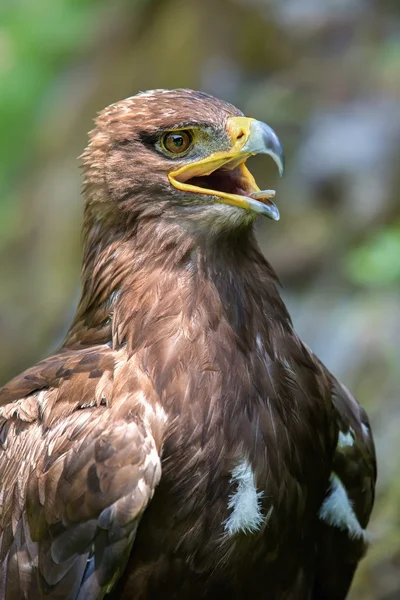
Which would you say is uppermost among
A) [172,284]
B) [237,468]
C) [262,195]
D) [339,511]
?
→ [262,195]

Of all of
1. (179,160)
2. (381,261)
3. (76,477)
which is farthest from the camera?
(381,261)

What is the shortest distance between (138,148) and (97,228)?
322mm

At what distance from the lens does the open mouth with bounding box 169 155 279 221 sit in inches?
139

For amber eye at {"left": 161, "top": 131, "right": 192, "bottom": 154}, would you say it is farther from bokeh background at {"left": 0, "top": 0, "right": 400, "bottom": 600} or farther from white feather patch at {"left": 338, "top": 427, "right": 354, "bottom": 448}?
bokeh background at {"left": 0, "top": 0, "right": 400, "bottom": 600}

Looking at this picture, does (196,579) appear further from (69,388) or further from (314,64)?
(314,64)

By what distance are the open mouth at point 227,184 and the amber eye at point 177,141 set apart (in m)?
0.07

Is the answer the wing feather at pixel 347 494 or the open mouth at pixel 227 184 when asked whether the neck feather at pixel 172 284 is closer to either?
the open mouth at pixel 227 184

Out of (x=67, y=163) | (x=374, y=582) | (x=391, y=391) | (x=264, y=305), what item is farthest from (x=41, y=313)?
(x=264, y=305)

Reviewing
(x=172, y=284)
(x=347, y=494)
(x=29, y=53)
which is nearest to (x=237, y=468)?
(x=172, y=284)

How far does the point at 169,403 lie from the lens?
3.57m

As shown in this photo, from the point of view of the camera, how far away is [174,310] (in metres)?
3.70

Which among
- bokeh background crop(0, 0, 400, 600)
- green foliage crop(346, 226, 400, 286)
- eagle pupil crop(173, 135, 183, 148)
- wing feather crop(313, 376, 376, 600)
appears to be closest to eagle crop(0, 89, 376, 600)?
eagle pupil crop(173, 135, 183, 148)

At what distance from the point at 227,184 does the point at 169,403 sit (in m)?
0.79

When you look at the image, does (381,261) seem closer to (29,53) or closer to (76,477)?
(76,477)
